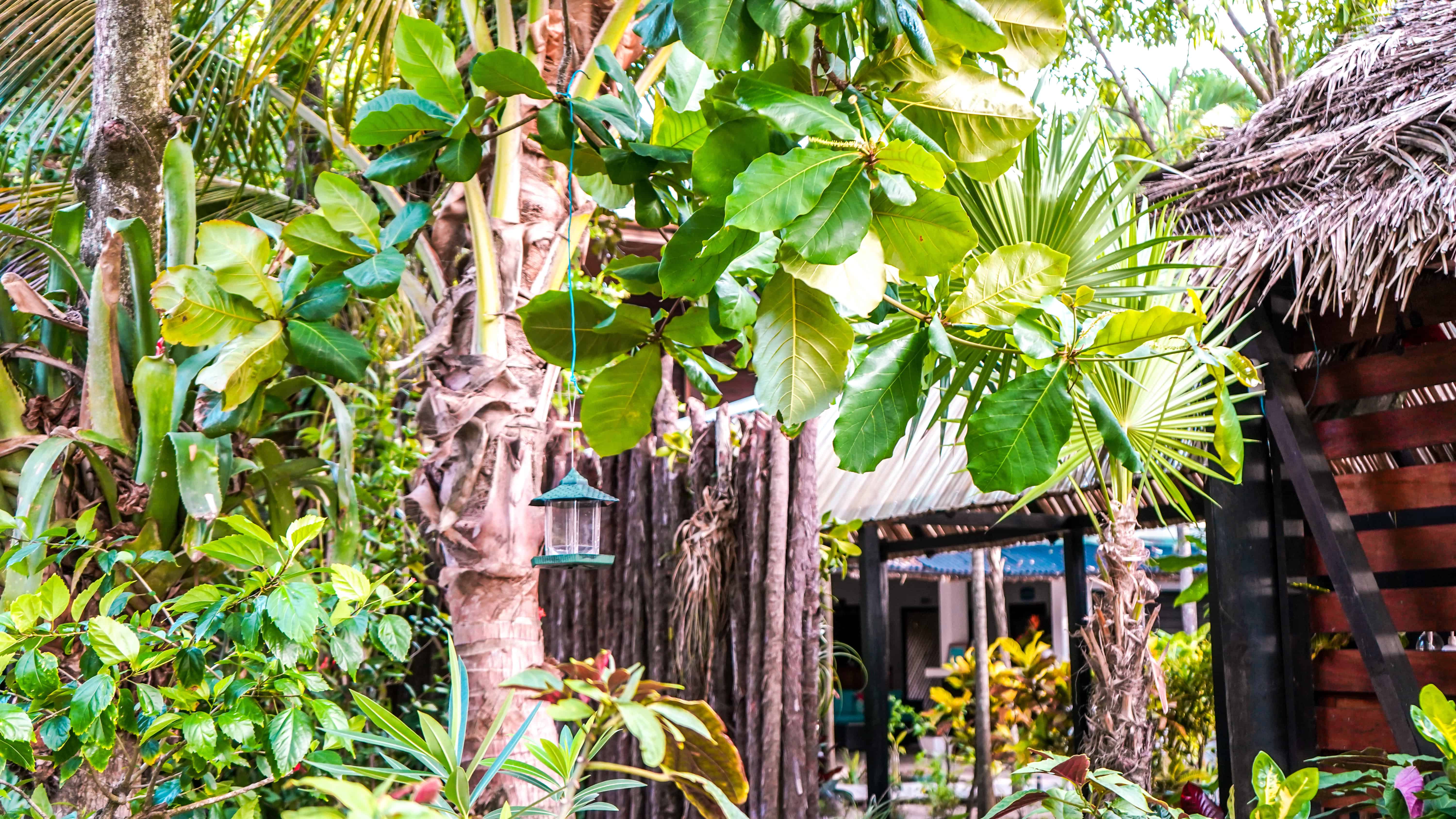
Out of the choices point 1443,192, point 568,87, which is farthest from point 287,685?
point 1443,192

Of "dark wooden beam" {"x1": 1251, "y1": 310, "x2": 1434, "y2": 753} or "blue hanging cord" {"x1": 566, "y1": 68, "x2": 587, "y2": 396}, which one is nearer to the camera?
"blue hanging cord" {"x1": 566, "y1": 68, "x2": 587, "y2": 396}

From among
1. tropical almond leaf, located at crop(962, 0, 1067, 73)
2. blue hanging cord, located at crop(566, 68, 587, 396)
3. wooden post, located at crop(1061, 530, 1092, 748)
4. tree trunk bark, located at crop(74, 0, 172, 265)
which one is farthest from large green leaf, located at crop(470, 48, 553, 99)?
wooden post, located at crop(1061, 530, 1092, 748)

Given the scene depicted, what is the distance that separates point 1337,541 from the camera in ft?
9.85

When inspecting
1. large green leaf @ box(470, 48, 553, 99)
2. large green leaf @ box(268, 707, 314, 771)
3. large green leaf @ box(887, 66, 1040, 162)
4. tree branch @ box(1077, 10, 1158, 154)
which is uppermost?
tree branch @ box(1077, 10, 1158, 154)

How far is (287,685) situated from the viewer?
1.78m

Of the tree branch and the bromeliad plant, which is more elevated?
the tree branch

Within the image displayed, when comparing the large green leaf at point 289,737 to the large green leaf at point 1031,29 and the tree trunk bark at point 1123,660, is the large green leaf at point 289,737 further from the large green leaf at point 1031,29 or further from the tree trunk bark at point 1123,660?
the tree trunk bark at point 1123,660

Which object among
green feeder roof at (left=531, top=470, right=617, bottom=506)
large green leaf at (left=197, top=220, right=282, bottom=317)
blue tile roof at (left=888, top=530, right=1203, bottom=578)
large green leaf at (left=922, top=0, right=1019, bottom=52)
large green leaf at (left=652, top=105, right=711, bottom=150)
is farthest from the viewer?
blue tile roof at (left=888, top=530, right=1203, bottom=578)

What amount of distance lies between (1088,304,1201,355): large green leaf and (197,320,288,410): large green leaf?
4.54 ft

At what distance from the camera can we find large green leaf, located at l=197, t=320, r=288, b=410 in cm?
177

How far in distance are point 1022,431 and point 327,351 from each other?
1323mm

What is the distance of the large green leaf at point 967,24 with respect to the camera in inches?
43.4

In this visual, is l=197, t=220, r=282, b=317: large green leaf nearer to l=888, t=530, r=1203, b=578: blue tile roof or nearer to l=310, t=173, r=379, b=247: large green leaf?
l=310, t=173, r=379, b=247: large green leaf

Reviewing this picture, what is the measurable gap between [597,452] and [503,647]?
0.99 m
